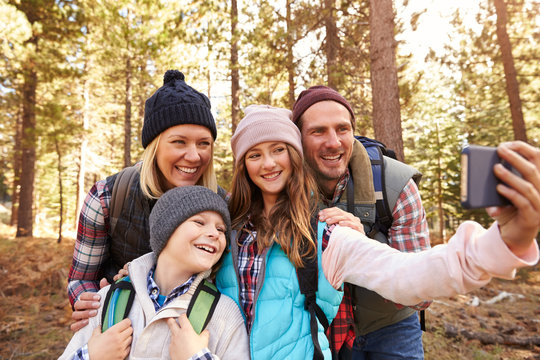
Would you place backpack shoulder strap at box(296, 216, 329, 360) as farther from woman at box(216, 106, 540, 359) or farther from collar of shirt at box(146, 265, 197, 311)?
collar of shirt at box(146, 265, 197, 311)

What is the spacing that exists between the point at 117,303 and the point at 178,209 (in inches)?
30.9

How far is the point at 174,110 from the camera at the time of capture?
2.63m

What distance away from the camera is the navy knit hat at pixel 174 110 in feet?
8.63

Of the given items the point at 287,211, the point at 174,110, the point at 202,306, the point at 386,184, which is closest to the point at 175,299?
the point at 202,306

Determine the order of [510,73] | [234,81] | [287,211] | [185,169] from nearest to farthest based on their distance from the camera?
[287,211], [185,169], [510,73], [234,81]

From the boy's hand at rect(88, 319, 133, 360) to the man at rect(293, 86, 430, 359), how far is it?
1.57m

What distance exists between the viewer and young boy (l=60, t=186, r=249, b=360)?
6.21 ft

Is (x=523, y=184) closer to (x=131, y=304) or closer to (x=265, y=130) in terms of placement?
(x=265, y=130)

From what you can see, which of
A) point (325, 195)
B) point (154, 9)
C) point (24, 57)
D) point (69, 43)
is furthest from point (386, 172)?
point (69, 43)

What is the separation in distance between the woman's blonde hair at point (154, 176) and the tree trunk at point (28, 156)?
12.5 meters

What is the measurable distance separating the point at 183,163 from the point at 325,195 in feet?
4.35

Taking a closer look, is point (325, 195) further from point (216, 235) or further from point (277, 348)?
point (277, 348)

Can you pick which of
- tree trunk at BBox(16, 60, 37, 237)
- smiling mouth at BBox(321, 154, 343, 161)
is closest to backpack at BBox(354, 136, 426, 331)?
smiling mouth at BBox(321, 154, 343, 161)

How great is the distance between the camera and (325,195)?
271 cm
